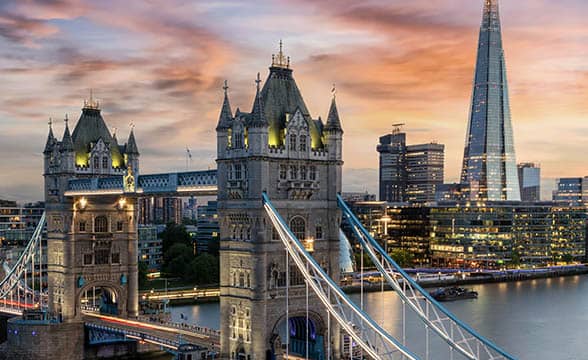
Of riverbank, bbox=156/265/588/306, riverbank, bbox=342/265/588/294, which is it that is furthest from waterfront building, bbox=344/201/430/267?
riverbank, bbox=156/265/588/306

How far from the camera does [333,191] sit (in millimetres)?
50594

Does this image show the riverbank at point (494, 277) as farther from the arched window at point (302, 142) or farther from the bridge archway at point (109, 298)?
the arched window at point (302, 142)

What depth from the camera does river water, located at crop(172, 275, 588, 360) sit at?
242 feet

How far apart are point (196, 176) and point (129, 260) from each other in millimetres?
21150

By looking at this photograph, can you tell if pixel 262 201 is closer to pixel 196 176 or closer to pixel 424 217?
pixel 196 176

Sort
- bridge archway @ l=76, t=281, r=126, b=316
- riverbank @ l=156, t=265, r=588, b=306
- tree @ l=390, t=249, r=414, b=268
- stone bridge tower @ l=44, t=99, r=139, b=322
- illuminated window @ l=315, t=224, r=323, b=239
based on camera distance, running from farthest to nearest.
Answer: tree @ l=390, t=249, r=414, b=268
riverbank @ l=156, t=265, r=588, b=306
bridge archway @ l=76, t=281, r=126, b=316
stone bridge tower @ l=44, t=99, r=139, b=322
illuminated window @ l=315, t=224, r=323, b=239

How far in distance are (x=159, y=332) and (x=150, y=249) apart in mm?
77558

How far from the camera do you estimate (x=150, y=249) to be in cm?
13612

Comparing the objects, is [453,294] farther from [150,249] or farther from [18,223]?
[18,223]

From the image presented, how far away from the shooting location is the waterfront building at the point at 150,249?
134000 mm

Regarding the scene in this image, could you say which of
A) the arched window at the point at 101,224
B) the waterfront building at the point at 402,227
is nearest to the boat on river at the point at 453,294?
the waterfront building at the point at 402,227

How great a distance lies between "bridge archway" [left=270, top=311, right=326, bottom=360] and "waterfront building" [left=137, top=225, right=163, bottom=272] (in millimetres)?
84167

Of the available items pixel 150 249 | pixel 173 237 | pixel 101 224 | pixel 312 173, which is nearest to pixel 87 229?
pixel 101 224

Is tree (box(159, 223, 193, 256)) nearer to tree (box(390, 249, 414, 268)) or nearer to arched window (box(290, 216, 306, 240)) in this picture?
tree (box(390, 249, 414, 268))
